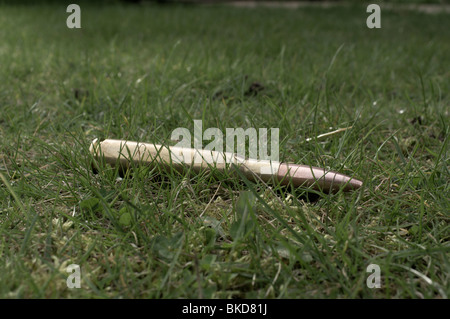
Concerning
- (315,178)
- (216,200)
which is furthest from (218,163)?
(315,178)

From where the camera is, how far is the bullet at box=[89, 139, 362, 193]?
52.9 inches

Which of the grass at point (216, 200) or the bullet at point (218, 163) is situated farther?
the bullet at point (218, 163)

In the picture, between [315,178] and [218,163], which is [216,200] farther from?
[315,178]

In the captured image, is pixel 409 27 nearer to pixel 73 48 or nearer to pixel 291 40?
pixel 291 40

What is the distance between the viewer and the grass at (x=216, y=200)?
1.02 meters

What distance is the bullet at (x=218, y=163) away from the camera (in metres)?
1.34

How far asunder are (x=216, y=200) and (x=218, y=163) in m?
0.14

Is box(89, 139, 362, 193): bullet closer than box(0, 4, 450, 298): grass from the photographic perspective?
No

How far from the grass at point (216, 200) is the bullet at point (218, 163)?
3 centimetres

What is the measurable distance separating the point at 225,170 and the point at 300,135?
0.52m

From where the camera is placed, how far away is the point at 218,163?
1432mm

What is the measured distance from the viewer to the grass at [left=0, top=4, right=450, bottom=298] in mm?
1024

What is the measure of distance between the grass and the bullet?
0.03 metres
